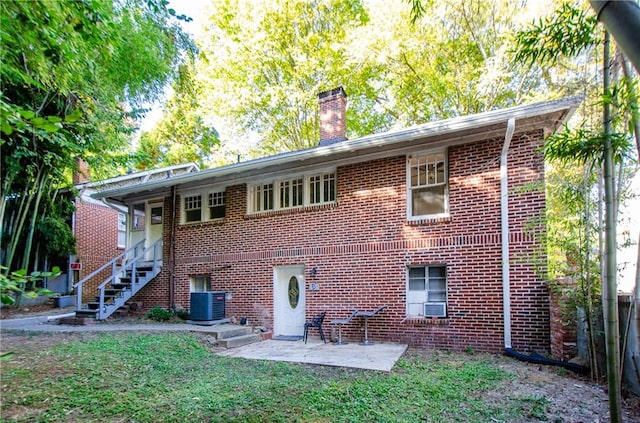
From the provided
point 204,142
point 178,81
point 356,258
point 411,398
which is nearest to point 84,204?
point 204,142

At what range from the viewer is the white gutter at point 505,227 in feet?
23.6

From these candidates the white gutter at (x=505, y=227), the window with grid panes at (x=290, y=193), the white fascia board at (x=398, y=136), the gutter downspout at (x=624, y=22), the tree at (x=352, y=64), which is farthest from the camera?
the tree at (x=352, y=64)

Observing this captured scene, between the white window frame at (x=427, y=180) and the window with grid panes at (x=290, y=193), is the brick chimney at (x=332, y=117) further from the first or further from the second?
the white window frame at (x=427, y=180)

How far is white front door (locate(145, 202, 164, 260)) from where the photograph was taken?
503 inches

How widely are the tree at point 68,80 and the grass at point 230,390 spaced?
213cm

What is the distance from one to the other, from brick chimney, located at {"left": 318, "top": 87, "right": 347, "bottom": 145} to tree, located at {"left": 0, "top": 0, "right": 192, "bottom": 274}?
4509mm

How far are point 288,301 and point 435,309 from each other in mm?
3864

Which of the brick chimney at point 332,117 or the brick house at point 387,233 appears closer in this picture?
the brick house at point 387,233

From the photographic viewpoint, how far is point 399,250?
8469mm

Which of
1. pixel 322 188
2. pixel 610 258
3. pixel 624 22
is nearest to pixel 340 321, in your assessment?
pixel 322 188

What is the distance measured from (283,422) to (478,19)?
1639 centimetres

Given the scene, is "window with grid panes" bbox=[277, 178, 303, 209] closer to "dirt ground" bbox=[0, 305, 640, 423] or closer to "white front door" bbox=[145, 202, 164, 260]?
"white front door" bbox=[145, 202, 164, 260]

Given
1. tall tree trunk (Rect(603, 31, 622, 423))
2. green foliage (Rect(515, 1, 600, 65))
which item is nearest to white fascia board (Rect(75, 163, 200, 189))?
green foliage (Rect(515, 1, 600, 65))

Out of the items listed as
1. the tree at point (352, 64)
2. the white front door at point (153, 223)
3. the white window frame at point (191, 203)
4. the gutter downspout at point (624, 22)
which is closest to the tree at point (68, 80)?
the white front door at point (153, 223)
